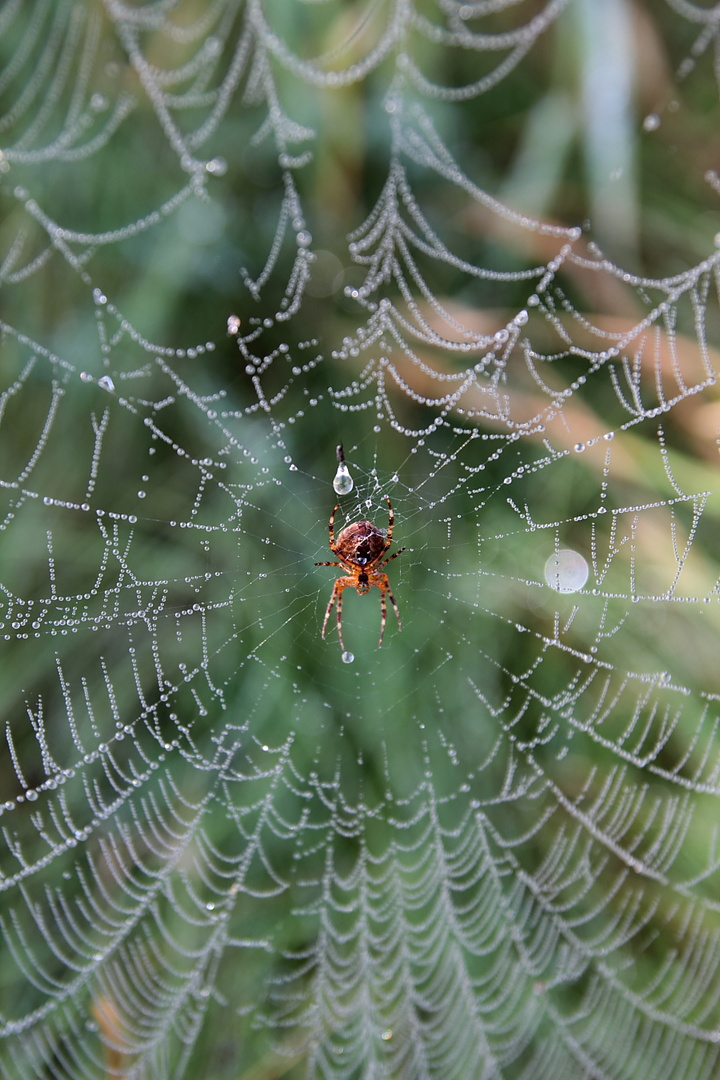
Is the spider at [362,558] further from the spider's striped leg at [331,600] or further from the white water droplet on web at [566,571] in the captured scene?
the white water droplet on web at [566,571]

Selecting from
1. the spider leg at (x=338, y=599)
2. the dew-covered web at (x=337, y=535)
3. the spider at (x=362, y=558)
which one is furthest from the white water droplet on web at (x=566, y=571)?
the spider leg at (x=338, y=599)

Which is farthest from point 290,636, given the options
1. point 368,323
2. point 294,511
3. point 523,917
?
point 523,917

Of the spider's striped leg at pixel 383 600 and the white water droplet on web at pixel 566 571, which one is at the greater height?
the white water droplet on web at pixel 566 571

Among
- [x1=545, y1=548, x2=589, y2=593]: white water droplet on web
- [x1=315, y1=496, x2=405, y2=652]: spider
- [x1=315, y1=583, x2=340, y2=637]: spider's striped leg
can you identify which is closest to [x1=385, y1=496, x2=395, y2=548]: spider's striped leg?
[x1=315, y1=496, x2=405, y2=652]: spider

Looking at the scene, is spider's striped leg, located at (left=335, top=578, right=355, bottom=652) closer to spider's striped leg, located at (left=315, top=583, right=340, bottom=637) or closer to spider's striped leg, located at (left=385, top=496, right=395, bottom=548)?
spider's striped leg, located at (left=315, top=583, right=340, bottom=637)

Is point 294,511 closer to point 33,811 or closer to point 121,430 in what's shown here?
point 121,430

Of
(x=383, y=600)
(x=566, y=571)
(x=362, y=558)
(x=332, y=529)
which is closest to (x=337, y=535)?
(x=332, y=529)
